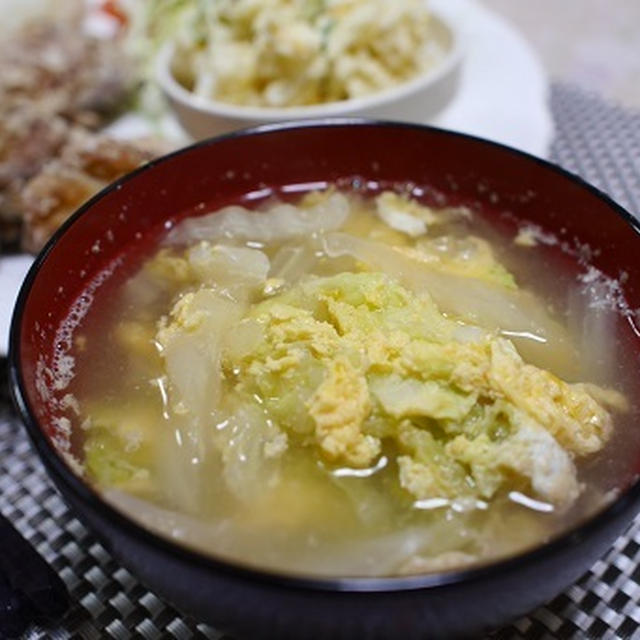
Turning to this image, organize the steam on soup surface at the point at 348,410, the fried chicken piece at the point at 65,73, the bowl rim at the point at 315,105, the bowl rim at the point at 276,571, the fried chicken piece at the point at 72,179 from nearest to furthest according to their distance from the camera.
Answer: the bowl rim at the point at 276,571, the steam on soup surface at the point at 348,410, the fried chicken piece at the point at 72,179, the bowl rim at the point at 315,105, the fried chicken piece at the point at 65,73

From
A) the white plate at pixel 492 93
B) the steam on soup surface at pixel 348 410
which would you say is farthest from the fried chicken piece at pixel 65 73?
the steam on soup surface at pixel 348 410

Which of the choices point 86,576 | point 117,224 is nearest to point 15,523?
point 86,576

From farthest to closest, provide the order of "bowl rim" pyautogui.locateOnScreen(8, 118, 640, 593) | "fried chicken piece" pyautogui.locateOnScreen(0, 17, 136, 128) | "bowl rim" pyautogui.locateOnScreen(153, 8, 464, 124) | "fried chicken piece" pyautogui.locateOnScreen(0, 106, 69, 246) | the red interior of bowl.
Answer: "fried chicken piece" pyautogui.locateOnScreen(0, 17, 136, 128) → "bowl rim" pyautogui.locateOnScreen(153, 8, 464, 124) → "fried chicken piece" pyautogui.locateOnScreen(0, 106, 69, 246) → the red interior of bowl → "bowl rim" pyautogui.locateOnScreen(8, 118, 640, 593)

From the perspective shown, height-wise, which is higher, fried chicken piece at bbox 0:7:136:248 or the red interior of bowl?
the red interior of bowl

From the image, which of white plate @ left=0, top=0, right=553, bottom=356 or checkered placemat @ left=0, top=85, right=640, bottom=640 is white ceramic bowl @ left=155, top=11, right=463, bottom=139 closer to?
white plate @ left=0, top=0, right=553, bottom=356

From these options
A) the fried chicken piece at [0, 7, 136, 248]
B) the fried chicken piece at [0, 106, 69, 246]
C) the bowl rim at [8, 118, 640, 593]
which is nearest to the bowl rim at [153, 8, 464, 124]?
the fried chicken piece at [0, 7, 136, 248]

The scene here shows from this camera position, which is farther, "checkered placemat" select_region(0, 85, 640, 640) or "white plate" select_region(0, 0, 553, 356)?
"white plate" select_region(0, 0, 553, 356)

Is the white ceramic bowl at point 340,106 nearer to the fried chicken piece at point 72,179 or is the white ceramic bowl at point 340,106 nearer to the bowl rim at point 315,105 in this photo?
the bowl rim at point 315,105
